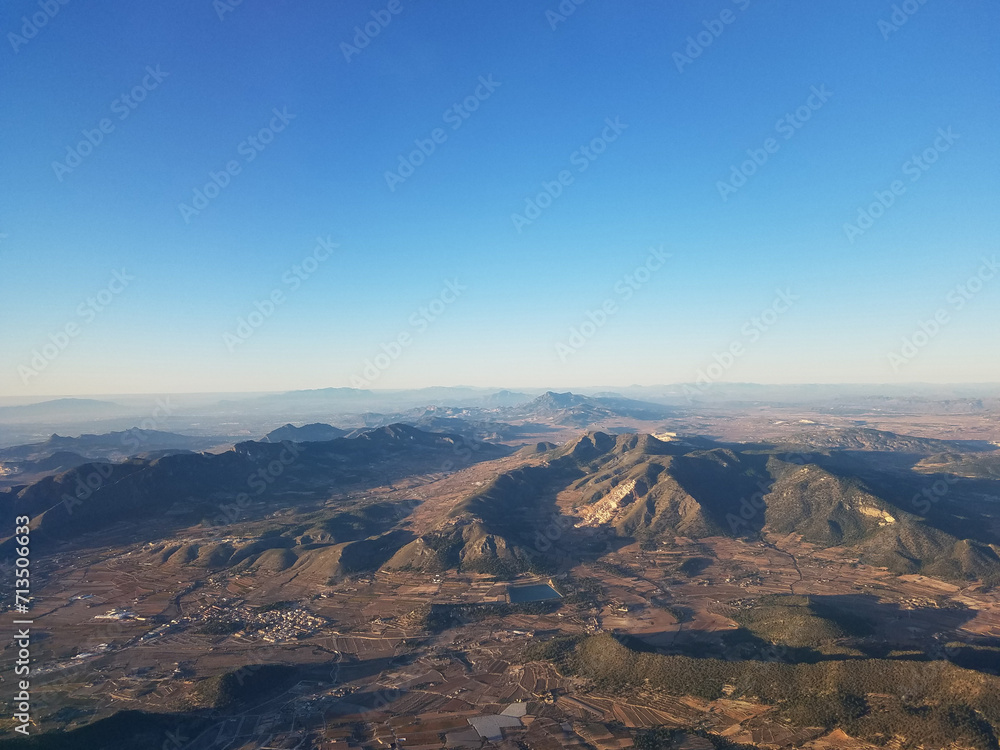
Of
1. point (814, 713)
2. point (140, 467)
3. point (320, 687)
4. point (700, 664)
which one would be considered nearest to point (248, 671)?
point (320, 687)

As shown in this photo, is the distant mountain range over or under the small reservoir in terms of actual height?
over

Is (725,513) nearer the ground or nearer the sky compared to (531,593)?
nearer the sky

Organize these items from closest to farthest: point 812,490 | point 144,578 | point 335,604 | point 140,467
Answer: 1. point 335,604
2. point 144,578
3. point 812,490
4. point 140,467

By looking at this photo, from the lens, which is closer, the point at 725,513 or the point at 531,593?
the point at 531,593

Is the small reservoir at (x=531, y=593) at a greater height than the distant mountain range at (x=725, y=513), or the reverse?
the distant mountain range at (x=725, y=513)

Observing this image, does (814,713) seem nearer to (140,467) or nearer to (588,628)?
(588,628)

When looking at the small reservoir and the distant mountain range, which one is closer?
the small reservoir

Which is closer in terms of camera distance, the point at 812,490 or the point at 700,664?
the point at 700,664

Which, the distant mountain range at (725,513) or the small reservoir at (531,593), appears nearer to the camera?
the small reservoir at (531,593)
